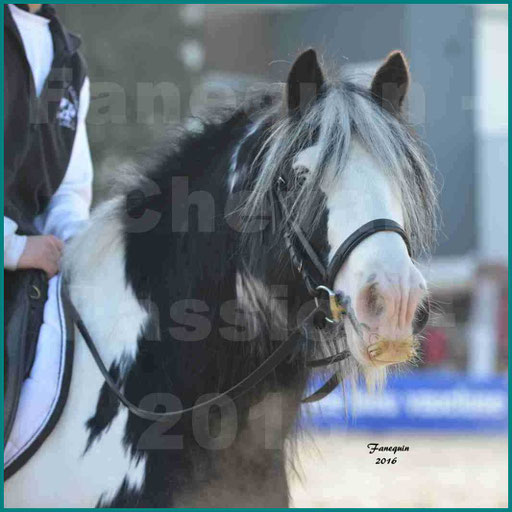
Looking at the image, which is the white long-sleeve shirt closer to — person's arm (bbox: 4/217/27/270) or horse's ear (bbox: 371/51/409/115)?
person's arm (bbox: 4/217/27/270)

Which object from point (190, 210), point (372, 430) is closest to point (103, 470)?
point (190, 210)

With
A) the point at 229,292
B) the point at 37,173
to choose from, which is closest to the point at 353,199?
the point at 229,292

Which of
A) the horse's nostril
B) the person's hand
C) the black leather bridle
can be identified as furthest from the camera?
the person's hand

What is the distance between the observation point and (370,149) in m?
2.71

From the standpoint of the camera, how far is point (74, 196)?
3.78 m

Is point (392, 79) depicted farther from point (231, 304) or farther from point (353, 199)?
point (231, 304)

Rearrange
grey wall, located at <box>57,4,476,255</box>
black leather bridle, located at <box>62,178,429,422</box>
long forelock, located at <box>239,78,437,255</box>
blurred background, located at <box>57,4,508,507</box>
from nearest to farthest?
black leather bridle, located at <box>62,178,429,422</box> → long forelock, located at <box>239,78,437,255</box> → blurred background, located at <box>57,4,508,507</box> → grey wall, located at <box>57,4,476,255</box>

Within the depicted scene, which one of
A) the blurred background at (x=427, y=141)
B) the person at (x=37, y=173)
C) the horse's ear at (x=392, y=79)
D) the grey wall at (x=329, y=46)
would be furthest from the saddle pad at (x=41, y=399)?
the grey wall at (x=329, y=46)

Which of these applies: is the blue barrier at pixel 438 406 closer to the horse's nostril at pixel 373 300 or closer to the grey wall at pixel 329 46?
the grey wall at pixel 329 46

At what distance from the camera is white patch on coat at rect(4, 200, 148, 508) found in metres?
2.85

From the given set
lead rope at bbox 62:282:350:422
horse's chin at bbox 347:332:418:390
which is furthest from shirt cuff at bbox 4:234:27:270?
horse's chin at bbox 347:332:418:390

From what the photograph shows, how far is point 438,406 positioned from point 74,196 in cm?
934

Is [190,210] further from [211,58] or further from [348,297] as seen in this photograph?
[211,58]

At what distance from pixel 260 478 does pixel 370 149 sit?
4.27 feet
